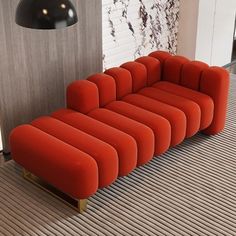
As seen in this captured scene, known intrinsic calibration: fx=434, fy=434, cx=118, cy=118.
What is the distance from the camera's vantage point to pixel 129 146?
2869 mm

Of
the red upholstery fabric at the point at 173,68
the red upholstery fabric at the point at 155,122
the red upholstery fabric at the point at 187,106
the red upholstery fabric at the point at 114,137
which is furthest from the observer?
the red upholstery fabric at the point at 173,68

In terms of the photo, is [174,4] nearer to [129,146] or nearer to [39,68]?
[39,68]

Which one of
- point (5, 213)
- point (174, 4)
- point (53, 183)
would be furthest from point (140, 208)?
point (174, 4)

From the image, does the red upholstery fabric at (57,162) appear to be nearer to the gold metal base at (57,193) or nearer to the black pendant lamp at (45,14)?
the gold metal base at (57,193)

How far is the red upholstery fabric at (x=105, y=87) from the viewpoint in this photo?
3383 mm

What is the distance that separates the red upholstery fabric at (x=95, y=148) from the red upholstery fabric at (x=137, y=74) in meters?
0.88

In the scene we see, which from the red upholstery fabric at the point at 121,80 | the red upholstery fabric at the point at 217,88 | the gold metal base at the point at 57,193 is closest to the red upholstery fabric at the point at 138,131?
the red upholstery fabric at the point at 121,80

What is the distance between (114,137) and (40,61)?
1.01 meters

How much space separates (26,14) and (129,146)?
1.09 meters

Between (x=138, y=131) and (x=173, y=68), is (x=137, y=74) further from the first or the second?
(x=138, y=131)

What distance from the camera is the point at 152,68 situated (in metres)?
3.78

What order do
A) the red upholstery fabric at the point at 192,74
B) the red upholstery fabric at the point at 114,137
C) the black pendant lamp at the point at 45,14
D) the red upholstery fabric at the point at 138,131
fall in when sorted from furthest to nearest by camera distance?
the red upholstery fabric at the point at 192,74, the red upholstery fabric at the point at 138,131, the red upholstery fabric at the point at 114,137, the black pendant lamp at the point at 45,14

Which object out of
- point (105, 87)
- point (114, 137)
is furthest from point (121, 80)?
point (114, 137)

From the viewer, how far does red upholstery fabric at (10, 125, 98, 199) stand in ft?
8.59
